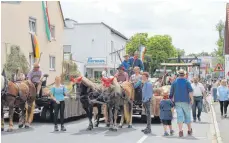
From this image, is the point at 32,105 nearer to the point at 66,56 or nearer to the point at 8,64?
the point at 8,64

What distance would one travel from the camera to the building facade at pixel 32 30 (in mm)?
24688

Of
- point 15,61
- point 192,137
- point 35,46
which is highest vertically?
point 35,46

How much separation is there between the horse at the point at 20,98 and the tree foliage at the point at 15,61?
9.12 meters

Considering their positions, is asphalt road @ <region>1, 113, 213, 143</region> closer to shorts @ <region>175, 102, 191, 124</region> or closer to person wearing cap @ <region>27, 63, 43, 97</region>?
shorts @ <region>175, 102, 191, 124</region>

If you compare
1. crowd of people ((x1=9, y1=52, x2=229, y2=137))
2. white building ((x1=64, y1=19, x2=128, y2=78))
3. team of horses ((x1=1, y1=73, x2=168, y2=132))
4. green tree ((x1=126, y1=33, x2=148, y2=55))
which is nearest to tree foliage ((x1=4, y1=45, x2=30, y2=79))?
crowd of people ((x1=9, y1=52, x2=229, y2=137))

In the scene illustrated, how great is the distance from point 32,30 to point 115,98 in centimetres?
1643

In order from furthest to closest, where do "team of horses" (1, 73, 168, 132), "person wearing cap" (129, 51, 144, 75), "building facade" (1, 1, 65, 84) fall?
"building facade" (1, 1, 65, 84) < "person wearing cap" (129, 51, 144, 75) < "team of horses" (1, 73, 168, 132)

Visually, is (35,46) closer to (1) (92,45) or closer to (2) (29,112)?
(2) (29,112)

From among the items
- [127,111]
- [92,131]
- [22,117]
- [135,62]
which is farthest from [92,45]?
[92,131]

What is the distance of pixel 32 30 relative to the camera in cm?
2847

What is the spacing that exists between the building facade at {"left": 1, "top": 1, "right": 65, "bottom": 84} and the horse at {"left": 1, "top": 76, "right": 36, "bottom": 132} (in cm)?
819

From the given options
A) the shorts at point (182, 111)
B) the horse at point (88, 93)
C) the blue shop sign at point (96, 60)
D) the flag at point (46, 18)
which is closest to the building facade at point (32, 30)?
the flag at point (46, 18)

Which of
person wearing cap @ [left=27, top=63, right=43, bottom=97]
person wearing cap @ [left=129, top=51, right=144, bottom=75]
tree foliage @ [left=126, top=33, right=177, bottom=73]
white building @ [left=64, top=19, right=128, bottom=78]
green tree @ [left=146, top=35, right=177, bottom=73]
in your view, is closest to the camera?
person wearing cap @ [left=27, top=63, right=43, bottom=97]

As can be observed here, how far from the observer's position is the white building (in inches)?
1944
